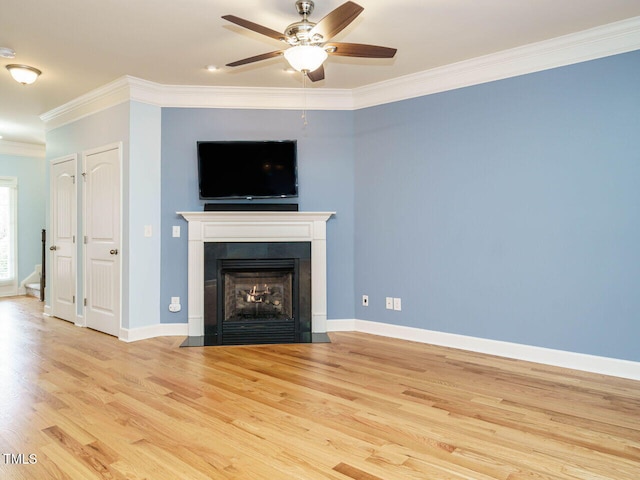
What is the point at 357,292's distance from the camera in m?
4.45

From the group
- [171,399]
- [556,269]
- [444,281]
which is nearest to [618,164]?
[556,269]

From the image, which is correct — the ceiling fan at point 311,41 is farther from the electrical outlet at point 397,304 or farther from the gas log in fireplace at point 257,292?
the electrical outlet at point 397,304

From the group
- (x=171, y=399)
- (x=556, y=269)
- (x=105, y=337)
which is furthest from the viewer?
(x=105, y=337)

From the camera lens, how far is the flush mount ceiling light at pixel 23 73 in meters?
3.70

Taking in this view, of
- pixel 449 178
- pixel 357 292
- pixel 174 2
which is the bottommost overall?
pixel 357 292

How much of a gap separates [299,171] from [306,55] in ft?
6.56

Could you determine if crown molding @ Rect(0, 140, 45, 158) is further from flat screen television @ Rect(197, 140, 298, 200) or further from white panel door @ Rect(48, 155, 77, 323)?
flat screen television @ Rect(197, 140, 298, 200)

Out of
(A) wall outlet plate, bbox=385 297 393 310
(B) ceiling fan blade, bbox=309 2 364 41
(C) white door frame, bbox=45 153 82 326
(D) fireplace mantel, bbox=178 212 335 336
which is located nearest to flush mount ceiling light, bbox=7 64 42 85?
(C) white door frame, bbox=45 153 82 326

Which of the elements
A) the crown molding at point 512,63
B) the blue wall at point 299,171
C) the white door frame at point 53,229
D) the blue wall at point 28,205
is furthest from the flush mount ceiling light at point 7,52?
the blue wall at point 28,205

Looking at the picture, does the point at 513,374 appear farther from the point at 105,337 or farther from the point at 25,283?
the point at 25,283

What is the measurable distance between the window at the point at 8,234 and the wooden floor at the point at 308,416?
411 cm

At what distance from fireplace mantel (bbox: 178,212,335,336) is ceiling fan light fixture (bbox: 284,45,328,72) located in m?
1.80

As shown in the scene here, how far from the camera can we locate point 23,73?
3.72 metres

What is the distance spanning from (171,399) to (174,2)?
8.85ft
